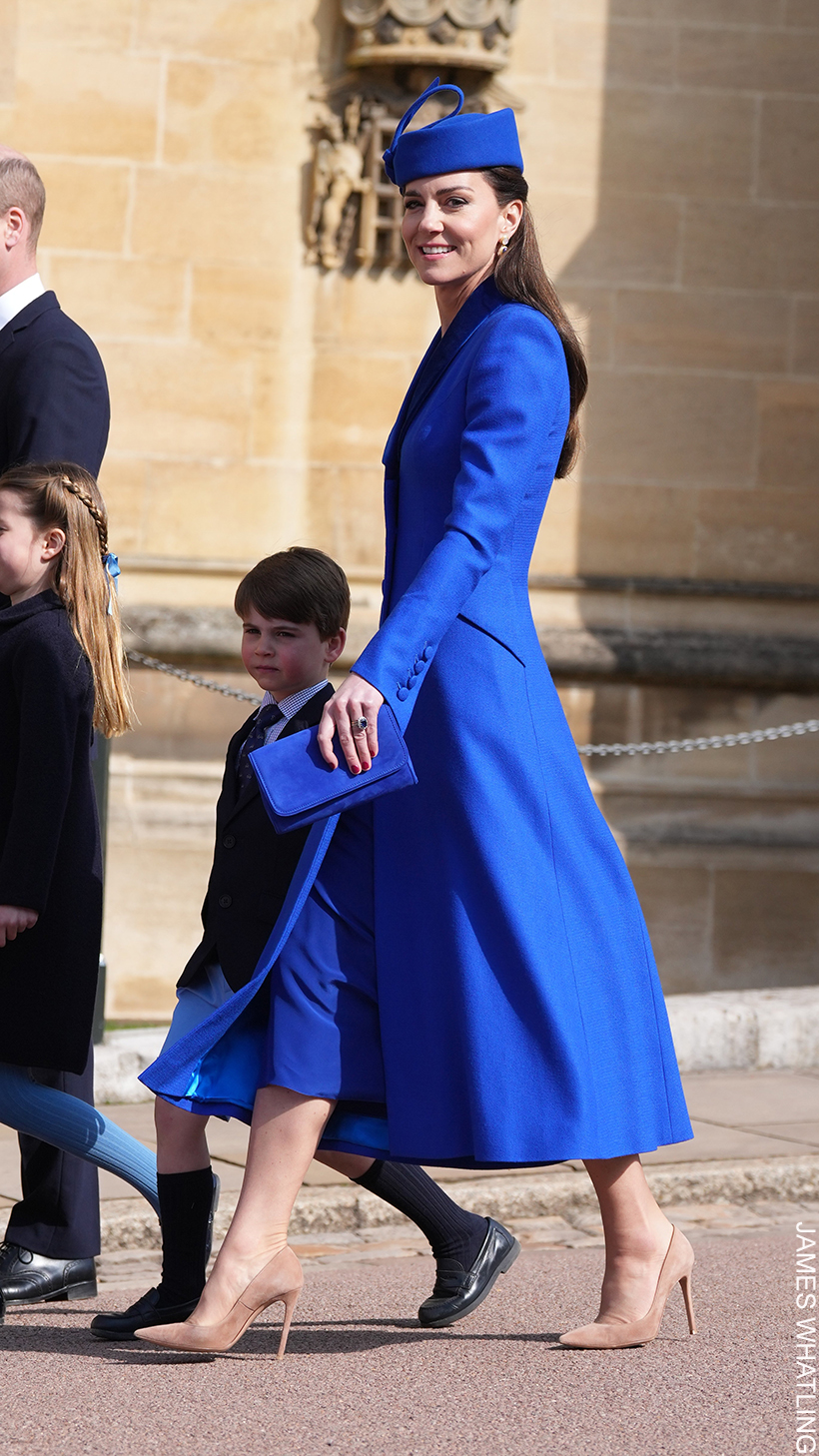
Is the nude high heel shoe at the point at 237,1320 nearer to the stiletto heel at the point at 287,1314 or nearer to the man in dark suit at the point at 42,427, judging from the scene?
the stiletto heel at the point at 287,1314

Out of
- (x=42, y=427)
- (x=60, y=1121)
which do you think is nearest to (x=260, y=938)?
(x=60, y=1121)

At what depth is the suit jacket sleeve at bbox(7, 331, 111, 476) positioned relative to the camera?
3.82 meters

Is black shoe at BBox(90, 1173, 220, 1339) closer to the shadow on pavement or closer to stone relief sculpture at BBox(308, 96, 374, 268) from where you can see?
the shadow on pavement

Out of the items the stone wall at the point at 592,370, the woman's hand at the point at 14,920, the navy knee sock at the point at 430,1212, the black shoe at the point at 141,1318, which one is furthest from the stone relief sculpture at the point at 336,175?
the black shoe at the point at 141,1318

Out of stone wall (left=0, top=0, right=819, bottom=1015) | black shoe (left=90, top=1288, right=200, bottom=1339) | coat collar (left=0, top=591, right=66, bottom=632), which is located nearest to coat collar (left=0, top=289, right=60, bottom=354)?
coat collar (left=0, top=591, right=66, bottom=632)

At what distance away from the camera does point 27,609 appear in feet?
11.7

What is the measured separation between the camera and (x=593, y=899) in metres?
3.22

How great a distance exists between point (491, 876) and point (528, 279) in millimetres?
1009

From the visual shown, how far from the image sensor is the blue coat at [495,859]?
3092 millimetres

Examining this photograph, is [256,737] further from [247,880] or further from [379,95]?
[379,95]

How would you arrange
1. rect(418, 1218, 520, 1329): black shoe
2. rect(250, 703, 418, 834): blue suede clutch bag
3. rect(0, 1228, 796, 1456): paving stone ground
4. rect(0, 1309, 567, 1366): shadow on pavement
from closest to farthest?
rect(0, 1228, 796, 1456): paving stone ground < rect(250, 703, 418, 834): blue suede clutch bag < rect(0, 1309, 567, 1366): shadow on pavement < rect(418, 1218, 520, 1329): black shoe

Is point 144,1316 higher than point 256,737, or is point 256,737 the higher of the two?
point 256,737

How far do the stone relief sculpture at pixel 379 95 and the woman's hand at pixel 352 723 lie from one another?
534 centimetres

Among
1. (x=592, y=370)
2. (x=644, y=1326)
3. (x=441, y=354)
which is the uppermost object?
(x=592, y=370)
